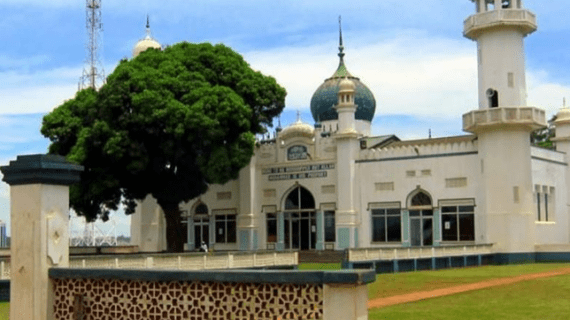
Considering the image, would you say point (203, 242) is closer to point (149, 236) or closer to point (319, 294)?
point (149, 236)

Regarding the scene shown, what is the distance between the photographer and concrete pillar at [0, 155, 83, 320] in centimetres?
880

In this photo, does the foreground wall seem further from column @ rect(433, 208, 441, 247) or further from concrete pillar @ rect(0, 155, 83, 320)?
column @ rect(433, 208, 441, 247)

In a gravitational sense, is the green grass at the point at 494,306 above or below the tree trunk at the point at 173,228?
below

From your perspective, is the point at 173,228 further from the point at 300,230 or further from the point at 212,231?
the point at 300,230

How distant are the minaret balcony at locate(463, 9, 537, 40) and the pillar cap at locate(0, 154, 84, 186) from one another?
96.3 ft

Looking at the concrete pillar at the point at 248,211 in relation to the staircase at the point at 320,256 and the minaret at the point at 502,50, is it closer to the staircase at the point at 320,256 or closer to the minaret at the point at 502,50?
the staircase at the point at 320,256

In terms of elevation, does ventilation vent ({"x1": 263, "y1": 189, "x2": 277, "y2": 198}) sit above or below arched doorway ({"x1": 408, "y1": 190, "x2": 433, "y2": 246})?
above

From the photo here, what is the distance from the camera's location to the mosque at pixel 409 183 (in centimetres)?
3412

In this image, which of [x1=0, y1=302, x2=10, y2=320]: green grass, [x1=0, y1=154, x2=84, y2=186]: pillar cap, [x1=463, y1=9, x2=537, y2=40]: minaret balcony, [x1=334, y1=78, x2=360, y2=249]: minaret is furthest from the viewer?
[x1=334, y1=78, x2=360, y2=249]: minaret

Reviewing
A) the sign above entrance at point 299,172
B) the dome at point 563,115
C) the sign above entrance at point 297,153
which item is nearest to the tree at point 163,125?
the sign above entrance at point 297,153

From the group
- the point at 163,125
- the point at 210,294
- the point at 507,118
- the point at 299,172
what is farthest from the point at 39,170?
the point at 299,172

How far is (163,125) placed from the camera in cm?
3256

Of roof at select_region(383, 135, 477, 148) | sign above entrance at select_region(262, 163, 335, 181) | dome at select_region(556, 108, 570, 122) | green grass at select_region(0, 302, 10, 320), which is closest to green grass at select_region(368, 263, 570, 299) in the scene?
green grass at select_region(0, 302, 10, 320)

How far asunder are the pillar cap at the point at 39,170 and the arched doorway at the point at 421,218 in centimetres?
2890
